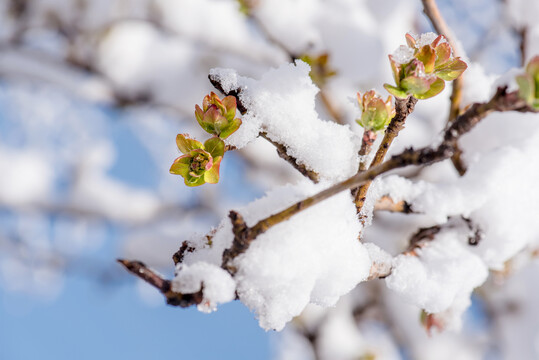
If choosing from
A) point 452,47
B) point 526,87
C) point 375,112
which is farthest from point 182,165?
point 452,47

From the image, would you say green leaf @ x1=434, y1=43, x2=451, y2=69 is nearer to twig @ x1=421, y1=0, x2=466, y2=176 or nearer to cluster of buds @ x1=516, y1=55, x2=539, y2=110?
cluster of buds @ x1=516, y1=55, x2=539, y2=110

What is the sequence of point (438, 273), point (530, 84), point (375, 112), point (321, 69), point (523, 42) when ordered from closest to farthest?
1. point (530, 84)
2. point (375, 112)
3. point (438, 273)
4. point (523, 42)
5. point (321, 69)

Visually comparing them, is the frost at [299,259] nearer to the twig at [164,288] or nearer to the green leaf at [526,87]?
the twig at [164,288]

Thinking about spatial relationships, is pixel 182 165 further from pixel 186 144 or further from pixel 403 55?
pixel 403 55

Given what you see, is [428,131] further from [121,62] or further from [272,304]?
[272,304]

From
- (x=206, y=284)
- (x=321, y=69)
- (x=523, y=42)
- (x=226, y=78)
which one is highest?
(x=321, y=69)

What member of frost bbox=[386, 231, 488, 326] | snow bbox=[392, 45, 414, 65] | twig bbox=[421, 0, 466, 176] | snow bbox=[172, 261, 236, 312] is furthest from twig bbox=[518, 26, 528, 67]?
snow bbox=[172, 261, 236, 312]
